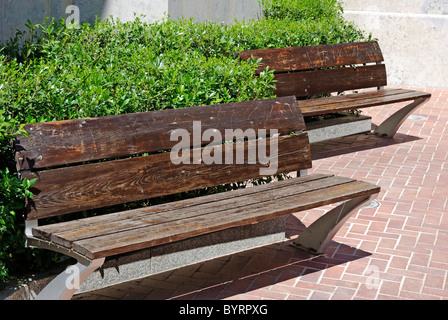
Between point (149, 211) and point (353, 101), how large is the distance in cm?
415

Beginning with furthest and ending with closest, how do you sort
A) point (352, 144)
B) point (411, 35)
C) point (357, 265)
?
point (411, 35) < point (352, 144) < point (357, 265)

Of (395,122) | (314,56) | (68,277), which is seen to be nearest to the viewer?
(68,277)

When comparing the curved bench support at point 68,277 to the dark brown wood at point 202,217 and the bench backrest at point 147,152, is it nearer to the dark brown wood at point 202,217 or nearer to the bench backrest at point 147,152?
the dark brown wood at point 202,217

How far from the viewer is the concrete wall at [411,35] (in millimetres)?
11375

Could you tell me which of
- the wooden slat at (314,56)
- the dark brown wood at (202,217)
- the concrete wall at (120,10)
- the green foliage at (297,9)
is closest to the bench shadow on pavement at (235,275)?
the dark brown wood at (202,217)

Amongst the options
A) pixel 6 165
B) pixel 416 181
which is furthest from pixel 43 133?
pixel 416 181

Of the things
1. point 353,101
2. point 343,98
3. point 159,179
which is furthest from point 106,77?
point 343,98

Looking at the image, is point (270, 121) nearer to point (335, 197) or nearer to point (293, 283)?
point (335, 197)

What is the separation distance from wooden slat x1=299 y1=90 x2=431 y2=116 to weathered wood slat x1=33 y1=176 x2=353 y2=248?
240 cm

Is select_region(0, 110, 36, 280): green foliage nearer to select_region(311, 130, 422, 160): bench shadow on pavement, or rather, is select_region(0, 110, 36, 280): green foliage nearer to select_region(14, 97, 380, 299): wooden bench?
select_region(14, 97, 380, 299): wooden bench

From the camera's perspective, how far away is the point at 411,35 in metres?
11.6

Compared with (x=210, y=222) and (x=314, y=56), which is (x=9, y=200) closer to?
(x=210, y=222)

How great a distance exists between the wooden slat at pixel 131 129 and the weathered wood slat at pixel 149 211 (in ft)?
1.09
